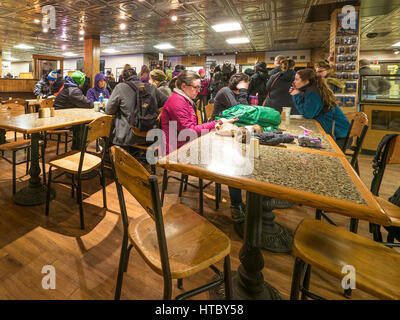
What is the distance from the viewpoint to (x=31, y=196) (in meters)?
2.48

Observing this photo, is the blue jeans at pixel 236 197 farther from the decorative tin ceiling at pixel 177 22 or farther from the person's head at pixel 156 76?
the decorative tin ceiling at pixel 177 22

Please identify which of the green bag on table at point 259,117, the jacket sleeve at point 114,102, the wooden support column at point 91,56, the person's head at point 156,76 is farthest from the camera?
the wooden support column at point 91,56

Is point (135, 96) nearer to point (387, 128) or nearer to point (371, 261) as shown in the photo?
point (371, 261)

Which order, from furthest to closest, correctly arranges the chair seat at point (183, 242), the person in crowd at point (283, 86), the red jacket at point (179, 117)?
1. the person in crowd at point (283, 86)
2. the red jacket at point (179, 117)
3. the chair seat at point (183, 242)

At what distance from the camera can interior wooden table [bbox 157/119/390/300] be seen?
0.80m

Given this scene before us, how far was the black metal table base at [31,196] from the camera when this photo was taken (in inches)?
95.4

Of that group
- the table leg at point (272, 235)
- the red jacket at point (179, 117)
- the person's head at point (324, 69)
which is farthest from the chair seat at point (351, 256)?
the person's head at point (324, 69)

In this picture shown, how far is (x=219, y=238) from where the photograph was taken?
1.12 m

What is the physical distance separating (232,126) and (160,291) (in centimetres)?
120

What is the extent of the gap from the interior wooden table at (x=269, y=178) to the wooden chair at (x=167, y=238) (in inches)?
8.3

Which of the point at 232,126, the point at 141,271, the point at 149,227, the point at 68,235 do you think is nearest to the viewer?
the point at 149,227

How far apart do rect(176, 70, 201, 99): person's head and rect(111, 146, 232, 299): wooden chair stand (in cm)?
124

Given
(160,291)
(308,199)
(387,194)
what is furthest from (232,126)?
(387,194)

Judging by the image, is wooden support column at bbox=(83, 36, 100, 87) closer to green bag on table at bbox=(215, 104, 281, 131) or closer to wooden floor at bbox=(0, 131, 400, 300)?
wooden floor at bbox=(0, 131, 400, 300)
